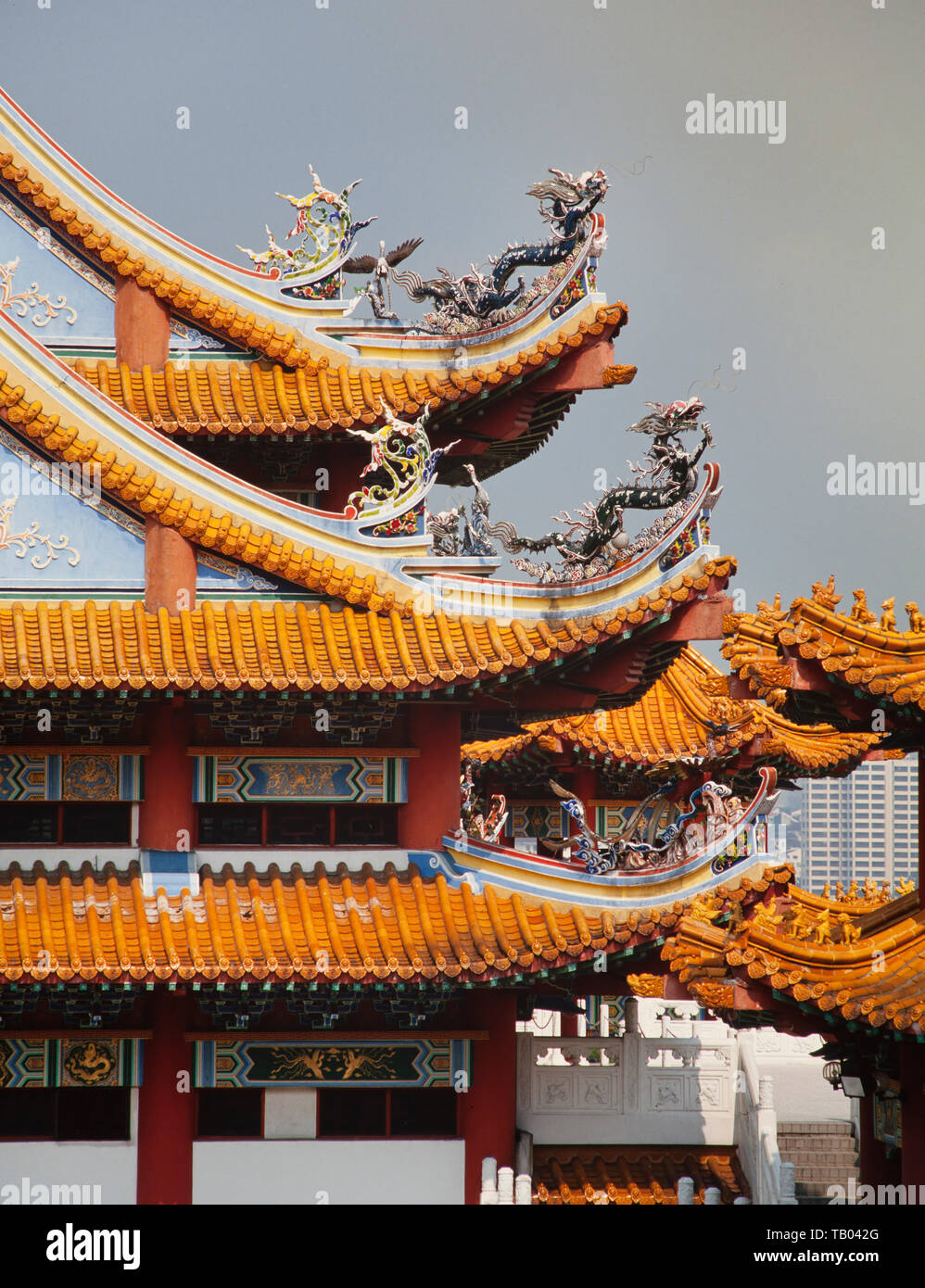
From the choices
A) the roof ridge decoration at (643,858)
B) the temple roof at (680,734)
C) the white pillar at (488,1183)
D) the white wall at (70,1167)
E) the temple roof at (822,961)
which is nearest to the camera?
the temple roof at (822,961)

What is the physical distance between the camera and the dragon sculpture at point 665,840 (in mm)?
19250

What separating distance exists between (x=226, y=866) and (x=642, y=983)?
187 inches

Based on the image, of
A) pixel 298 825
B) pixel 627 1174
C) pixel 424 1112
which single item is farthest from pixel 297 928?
pixel 627 1174

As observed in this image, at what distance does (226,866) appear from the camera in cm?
1970

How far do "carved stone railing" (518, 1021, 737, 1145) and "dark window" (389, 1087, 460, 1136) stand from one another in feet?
2.51

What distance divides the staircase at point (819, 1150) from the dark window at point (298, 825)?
6.97 metres

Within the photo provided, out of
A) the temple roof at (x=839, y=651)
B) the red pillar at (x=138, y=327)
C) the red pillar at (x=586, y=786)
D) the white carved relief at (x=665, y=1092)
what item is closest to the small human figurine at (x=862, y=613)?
the temple roof at (x=839, y=651)

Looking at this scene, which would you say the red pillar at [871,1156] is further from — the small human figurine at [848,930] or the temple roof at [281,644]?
the temple roof at [281,644]

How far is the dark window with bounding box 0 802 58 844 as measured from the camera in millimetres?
19812

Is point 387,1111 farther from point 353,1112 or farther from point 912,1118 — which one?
point 912,1118

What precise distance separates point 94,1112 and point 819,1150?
9.28m
